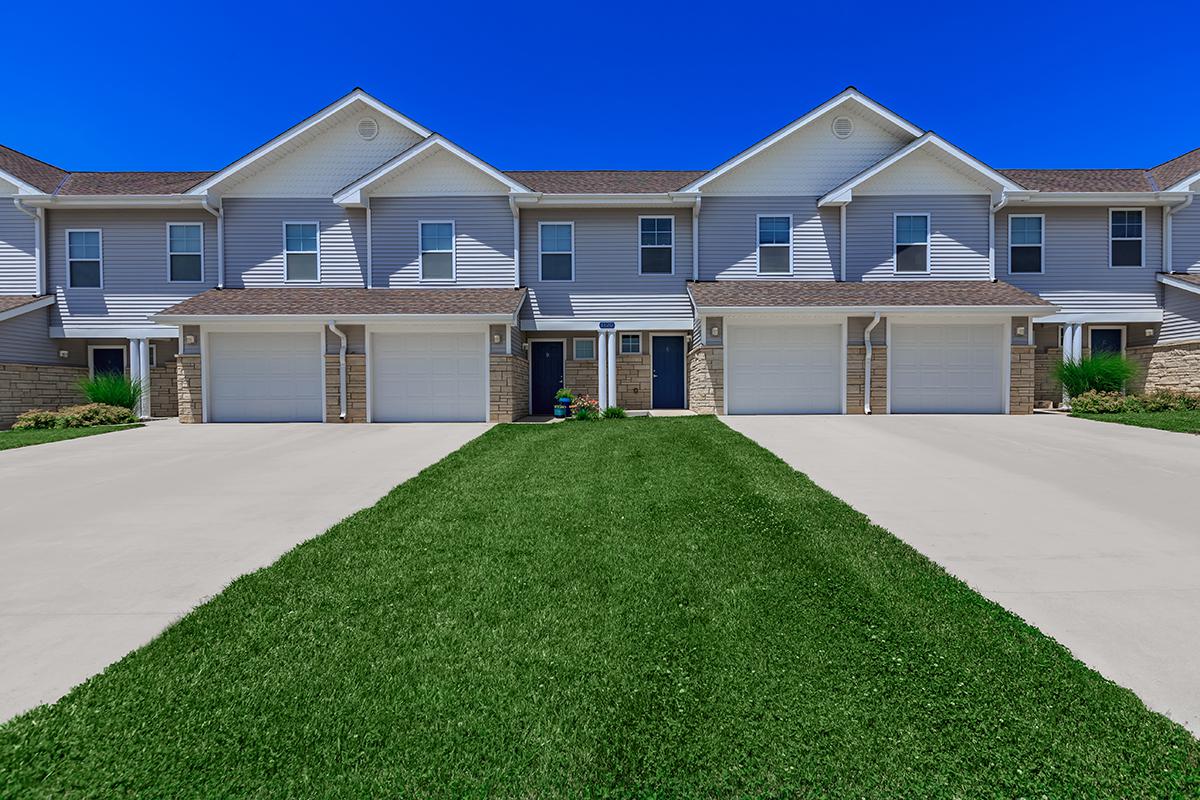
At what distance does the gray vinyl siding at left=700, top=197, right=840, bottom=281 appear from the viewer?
52.1ft

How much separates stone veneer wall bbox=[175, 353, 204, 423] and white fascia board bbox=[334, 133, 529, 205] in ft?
17.7

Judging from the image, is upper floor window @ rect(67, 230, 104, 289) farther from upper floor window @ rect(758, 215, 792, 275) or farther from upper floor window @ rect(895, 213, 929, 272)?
upper floor window @ rect(895, 213, 929, 272)

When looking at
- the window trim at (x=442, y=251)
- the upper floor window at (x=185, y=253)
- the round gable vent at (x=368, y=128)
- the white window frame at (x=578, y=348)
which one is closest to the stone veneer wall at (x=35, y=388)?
the upper floor window at (x=185, y=253)

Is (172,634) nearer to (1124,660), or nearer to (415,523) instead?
(415,523)

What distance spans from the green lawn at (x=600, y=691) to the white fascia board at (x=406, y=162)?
42.4ft

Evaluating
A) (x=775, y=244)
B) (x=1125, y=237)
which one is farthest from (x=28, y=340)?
(x=1125, y=237)

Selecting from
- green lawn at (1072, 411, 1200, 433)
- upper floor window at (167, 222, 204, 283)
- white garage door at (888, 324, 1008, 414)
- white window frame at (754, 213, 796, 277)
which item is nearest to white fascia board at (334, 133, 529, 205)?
upper floor window at (167, 222, 204, 283)

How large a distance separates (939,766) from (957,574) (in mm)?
2231

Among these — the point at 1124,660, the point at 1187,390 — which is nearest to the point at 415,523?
the point at 1124,660

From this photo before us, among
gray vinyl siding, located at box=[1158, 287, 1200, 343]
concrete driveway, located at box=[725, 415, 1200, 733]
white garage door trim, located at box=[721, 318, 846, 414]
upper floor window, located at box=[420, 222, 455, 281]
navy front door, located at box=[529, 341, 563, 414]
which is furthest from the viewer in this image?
navy front door, located at box=[529, 341, 563, 414]

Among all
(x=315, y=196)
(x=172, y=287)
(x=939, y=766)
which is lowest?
(x=939, y=766)

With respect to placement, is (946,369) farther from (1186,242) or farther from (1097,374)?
(1186,242)

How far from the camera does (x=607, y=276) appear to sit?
1597cm

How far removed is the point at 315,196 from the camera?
15.9m
